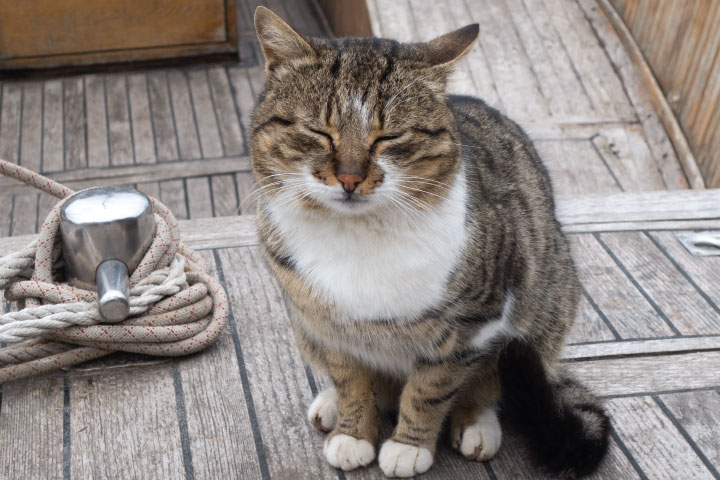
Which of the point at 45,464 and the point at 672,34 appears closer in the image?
the point at 45,464

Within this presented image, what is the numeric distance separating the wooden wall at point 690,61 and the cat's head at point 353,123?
2.23 meters

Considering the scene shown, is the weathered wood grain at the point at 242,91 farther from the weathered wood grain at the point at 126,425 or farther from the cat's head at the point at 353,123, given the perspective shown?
the cat's head at the point at 353,123

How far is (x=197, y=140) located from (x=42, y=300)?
227 cm

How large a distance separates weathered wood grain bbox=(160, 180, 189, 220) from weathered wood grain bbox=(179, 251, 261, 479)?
1751 mm

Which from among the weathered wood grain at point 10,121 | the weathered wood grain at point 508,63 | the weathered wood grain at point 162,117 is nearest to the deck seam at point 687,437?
the weathered wood grain at point 508,63

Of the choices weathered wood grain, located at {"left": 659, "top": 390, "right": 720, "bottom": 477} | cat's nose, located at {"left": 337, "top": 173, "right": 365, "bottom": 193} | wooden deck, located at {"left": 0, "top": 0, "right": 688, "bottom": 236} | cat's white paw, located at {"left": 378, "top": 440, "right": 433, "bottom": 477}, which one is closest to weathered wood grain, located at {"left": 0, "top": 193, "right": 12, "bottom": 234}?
wooden deck, located at {"left": 0, "top": 0, "right": 688, "bottom": 236}

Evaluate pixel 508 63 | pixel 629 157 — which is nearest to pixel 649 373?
pixel 629 157

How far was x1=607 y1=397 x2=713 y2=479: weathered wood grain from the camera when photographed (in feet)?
5.19

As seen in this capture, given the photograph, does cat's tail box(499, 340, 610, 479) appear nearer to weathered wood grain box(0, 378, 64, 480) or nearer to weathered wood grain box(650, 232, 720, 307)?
weathered wood grain box(650, 232, 720, 307)

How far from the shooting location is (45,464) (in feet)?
5.08

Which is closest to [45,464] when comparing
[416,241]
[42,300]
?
[42,300]

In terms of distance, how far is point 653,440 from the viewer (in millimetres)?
1653

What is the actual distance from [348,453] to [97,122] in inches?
117

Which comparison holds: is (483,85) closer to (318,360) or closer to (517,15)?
(517,15)
